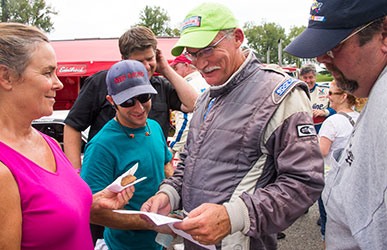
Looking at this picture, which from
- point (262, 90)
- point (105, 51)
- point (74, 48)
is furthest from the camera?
point (74, 48)

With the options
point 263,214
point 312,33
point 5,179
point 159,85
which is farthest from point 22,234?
point 159,85

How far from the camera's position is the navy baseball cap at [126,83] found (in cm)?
198

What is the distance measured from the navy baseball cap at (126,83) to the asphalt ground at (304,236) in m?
3.19

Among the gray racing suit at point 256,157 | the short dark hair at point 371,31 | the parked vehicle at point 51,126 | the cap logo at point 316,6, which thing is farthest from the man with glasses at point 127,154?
the parked vehicle at point 51,126

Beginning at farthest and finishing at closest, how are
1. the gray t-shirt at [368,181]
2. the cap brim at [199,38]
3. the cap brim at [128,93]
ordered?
the cap brim at [128,93] → the cap brim at [199,38] → the gray t-shirt at [368,181]

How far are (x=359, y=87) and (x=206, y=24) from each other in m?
0.83

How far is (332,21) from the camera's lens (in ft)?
3.76

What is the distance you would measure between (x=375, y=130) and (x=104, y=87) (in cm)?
211

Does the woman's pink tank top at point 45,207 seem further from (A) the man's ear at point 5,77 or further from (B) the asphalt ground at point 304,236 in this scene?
(B) the asphalt ground at point 304,236

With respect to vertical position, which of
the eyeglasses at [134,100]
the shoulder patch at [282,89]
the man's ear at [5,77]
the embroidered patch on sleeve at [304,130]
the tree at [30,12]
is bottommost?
the embroidered patch on sleeve at [304,130]

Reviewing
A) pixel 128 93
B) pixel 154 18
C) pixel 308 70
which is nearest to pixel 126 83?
pixel 128 93

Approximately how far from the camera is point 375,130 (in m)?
0.99

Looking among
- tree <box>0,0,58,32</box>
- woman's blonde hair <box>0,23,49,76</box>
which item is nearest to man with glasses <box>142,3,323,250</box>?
woman's blonde hair <box>0,23,49,76</box>

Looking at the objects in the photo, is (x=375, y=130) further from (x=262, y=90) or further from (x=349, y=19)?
(x=262, y=90)
